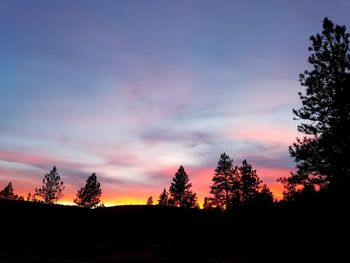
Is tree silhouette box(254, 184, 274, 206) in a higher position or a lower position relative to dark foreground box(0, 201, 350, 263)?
higher

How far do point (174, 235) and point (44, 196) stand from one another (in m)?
51.0

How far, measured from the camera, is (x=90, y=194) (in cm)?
6688

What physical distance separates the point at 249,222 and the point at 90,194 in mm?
48481

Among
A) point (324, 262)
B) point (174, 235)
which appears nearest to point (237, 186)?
point (174, 235)

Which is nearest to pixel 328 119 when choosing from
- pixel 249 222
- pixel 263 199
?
pixel 249 222

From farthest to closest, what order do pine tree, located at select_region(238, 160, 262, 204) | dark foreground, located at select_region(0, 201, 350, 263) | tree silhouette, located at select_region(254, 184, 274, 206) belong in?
pine tree, located at select_region(238, 160, 262, 204) → tree silhouette, located at select_region(254, 184, 274, 206) → dark foreground, located at select_region(0, 201, 350, 263)

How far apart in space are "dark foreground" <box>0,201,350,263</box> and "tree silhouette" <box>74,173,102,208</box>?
125ft

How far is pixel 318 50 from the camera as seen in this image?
23188 mm

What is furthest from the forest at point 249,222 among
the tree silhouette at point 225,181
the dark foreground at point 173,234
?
the tree silhouette at point 225,181

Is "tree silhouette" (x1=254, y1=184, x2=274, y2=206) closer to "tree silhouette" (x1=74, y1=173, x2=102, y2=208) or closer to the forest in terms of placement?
the forest

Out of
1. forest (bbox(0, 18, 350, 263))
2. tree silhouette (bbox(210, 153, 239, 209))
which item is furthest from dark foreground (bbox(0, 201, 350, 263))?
tree silhouette (bbox(210, 153, 239, 209))

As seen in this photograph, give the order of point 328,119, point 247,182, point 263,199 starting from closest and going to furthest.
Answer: point 328,119
point 263,199
point 247,182

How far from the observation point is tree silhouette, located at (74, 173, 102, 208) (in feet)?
219

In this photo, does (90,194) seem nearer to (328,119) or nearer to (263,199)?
(263,199)
